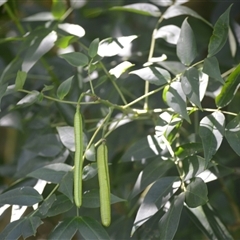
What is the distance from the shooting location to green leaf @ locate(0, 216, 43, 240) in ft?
2.23

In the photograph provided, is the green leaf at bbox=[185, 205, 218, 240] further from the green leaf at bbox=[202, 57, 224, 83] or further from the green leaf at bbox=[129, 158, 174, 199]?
the green leaf at bbox=[202, 57, 224, 83]

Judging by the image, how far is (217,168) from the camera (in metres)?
0.81

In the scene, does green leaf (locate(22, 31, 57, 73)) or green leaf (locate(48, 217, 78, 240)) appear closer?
green leaf (locate(48, 217, 78, 240))

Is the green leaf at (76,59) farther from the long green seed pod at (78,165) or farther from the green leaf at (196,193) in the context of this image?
the green leaf at (196,193)

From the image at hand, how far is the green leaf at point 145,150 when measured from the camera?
79 cm

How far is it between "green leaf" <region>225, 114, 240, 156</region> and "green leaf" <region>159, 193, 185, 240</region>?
0.09 metres

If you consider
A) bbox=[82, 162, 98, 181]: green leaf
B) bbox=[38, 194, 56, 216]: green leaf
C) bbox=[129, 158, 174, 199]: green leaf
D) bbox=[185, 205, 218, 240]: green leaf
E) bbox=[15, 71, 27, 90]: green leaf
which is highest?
bbox=[15, 71, 27, 90]: green leaf

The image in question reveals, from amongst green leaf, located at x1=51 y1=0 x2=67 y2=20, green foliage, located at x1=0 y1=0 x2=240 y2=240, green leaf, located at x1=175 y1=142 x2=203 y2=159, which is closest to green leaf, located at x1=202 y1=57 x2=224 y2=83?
green foliage, located at x1=0 y1=0 x2=240 y2=240

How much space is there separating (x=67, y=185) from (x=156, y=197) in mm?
121

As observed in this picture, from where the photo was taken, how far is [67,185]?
2.27 feet

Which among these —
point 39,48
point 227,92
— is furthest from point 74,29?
point 227,92

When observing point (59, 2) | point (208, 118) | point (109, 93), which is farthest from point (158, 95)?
point (208, 118)

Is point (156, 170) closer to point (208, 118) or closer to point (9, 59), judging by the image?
point (208, 118)

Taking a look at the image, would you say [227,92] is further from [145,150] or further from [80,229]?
[80,229]
